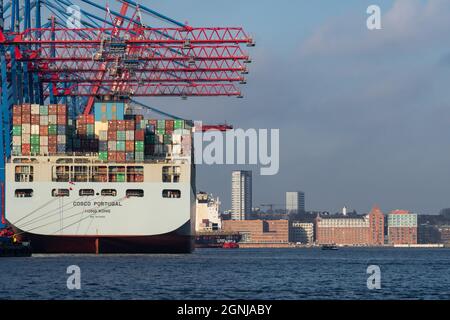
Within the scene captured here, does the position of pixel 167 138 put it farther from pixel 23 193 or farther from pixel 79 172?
pixel 23 193

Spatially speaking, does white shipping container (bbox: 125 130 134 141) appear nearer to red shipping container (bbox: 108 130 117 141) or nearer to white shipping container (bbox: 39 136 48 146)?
red shipping container (bbox: 108 130 117 141)

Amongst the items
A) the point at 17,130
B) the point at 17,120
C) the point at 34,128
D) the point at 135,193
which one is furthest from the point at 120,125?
the point at 17,130

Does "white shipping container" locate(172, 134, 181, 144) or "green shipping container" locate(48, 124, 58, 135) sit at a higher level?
"green shipping container" locate(48, 124, 58, 135)

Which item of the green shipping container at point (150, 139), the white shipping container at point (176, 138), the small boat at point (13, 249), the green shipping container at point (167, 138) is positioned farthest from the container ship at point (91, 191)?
the white shipping container at point (176, 138)

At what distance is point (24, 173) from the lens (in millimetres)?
85625

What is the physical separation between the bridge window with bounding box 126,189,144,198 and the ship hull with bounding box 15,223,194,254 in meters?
3.66

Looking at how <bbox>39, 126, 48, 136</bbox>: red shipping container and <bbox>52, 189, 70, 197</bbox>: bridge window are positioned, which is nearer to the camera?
<bbox>52, 189, 70, 197</bbox>: bridge window

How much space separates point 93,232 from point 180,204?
8107mm

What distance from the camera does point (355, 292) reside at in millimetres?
46656

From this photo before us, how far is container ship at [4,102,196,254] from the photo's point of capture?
83.9 metres

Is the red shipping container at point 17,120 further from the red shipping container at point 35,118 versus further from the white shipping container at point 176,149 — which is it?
the white shipping container at point 176,149

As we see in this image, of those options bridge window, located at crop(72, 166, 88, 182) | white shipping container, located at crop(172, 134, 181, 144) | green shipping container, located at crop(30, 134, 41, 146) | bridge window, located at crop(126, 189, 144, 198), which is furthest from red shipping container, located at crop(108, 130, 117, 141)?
white shipping container, located at crop(172, 134, 181, 144)

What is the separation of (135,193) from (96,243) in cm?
560
